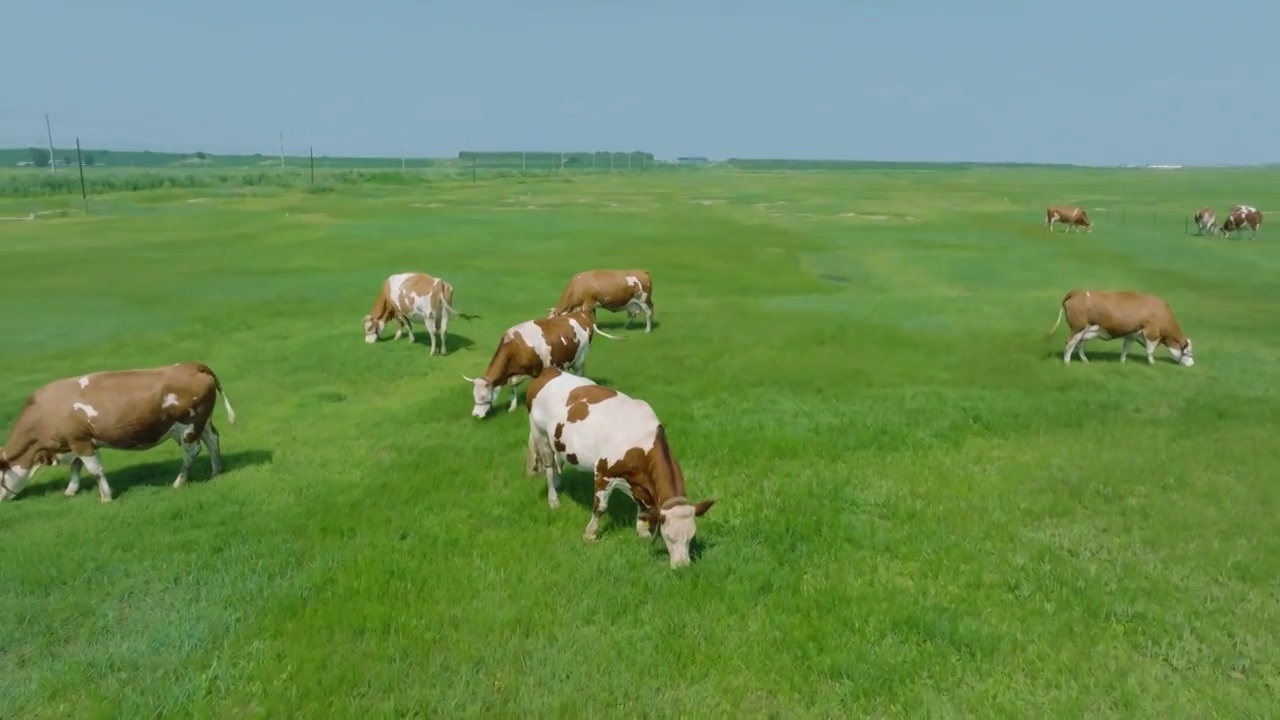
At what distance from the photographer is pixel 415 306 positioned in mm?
20234

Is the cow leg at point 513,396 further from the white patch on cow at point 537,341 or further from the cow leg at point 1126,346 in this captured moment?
the cow leg at point 1126,346

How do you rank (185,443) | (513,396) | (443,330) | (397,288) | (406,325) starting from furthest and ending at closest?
(406,325) < (397,288) < (443,330) < (513,396) < (185,443)

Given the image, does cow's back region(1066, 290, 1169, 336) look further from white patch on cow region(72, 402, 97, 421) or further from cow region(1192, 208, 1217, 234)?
cow region(1192, 208, 1217, 234)

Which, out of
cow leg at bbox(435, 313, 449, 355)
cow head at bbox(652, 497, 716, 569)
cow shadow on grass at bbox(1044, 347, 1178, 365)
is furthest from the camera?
cow leg at bbox(435, 313, 449, 355)

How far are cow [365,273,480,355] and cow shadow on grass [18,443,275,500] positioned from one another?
7119mm

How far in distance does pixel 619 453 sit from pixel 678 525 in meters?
1.14

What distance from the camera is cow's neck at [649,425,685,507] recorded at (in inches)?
359

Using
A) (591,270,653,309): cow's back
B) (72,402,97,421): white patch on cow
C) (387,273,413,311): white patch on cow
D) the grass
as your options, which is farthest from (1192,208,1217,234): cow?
(72,402,97,421): white patch on cow

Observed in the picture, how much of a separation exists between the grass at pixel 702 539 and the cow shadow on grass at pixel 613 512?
0.22ft

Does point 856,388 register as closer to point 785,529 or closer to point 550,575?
point 785,529

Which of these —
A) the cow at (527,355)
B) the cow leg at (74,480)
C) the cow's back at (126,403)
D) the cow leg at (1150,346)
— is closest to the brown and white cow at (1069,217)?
the cow leg at (1150,346)

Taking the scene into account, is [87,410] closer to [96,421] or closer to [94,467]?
[96,421]

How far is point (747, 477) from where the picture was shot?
11.6m

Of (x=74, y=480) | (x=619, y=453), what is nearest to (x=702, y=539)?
(x=619, y=453)
